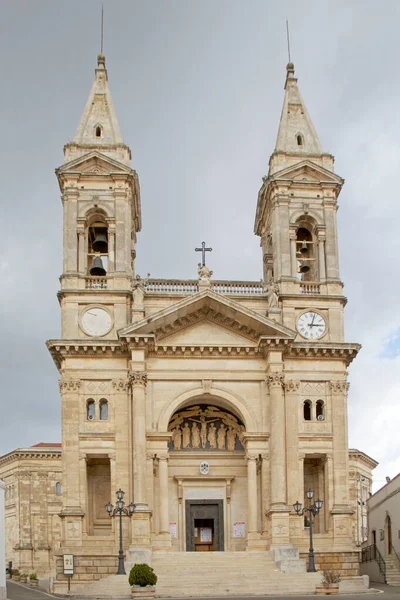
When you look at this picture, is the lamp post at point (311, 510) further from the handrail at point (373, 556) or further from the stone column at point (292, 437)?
the handrail at point (373, 556)

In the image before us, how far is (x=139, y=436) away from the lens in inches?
1752

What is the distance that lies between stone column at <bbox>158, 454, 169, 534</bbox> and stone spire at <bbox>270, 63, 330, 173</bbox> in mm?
16082

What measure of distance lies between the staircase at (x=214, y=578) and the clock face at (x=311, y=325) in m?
10.7

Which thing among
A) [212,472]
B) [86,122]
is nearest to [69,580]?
[212,472]

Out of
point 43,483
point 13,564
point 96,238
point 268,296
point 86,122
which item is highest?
point 86,122

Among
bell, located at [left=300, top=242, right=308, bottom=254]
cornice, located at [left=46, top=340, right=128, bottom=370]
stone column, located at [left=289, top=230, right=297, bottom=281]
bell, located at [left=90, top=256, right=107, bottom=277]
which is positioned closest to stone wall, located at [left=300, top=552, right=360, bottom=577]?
cornice, located at [left=46, top=340, right=128, bottom=370]

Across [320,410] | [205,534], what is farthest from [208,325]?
[205,534]

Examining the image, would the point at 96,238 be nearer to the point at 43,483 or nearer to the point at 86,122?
the point at 86,122

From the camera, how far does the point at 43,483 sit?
77375 mm

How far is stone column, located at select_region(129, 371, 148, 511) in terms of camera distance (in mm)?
43931

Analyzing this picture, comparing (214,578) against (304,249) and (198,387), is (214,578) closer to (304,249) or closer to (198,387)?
(198,387)

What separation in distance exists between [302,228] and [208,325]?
27.3ft

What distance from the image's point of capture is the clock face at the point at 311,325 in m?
47.8

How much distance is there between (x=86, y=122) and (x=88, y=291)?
31.9 feet
